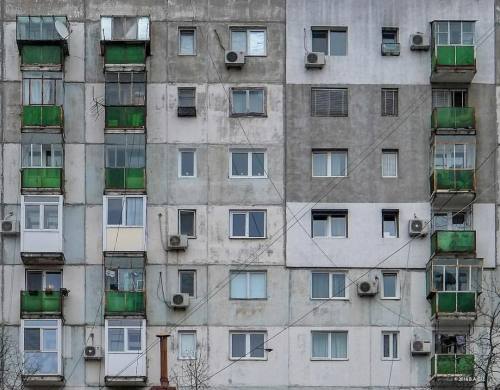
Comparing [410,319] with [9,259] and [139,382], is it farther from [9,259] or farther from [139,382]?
[9,259]

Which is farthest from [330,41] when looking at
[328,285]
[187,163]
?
[328,285]

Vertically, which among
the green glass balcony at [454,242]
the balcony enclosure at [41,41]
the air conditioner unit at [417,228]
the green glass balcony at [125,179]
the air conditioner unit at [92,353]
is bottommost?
the air conditioner unit at [92,353]

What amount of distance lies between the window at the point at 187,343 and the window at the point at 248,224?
4.00 meters

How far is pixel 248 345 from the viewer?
2872 inches

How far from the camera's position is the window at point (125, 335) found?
7238cm

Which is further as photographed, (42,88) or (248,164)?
(248,164)

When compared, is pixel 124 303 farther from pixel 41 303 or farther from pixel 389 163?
pixel 389 163

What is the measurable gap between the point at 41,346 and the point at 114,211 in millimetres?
5639

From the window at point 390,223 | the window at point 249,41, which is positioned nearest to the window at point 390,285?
the window at point 390,223

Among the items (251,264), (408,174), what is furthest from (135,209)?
(408,174)

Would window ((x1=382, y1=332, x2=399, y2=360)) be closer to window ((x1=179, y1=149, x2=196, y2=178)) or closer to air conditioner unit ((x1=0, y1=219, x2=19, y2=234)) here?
window ((x1=179, y1=149, x2=196, y2=178))

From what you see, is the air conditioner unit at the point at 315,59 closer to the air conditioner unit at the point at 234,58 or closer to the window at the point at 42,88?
the air conditioner unit at the point at 234,58

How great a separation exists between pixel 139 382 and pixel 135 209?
21.0 ft

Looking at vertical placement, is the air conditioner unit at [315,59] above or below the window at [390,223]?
above
